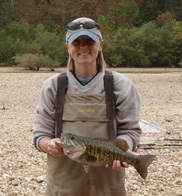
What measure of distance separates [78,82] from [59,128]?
0.29m

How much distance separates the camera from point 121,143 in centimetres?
302

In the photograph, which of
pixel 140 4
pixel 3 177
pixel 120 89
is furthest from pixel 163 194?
pixel 140 4

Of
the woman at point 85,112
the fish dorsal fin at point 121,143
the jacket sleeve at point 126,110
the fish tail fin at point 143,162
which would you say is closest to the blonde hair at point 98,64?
the woman at point 85,112

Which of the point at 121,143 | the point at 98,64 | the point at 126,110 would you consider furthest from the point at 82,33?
the point at 121,143

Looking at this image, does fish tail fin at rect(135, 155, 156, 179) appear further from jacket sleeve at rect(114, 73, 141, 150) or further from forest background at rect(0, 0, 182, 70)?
forest background at rect(0, 0, 182, 70)

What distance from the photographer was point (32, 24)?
62.4 metres

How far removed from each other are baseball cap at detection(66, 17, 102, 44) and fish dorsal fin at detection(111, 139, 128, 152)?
0.62 metres

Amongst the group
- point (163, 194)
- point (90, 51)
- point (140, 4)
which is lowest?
point (163, 194)

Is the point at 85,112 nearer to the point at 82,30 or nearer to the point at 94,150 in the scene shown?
the point at 94,150

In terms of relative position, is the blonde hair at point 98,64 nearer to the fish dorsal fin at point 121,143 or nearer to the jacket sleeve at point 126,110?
the jacket sleeve at point 126,110

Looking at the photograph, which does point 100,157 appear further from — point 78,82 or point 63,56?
point 63,56

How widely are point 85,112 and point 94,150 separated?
36 centimetres

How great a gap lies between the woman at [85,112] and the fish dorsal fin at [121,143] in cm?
7

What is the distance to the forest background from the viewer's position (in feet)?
160
